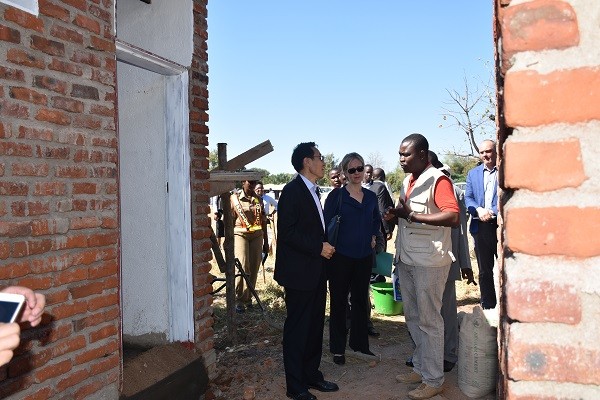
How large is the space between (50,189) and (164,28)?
1.99m

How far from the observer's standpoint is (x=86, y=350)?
10.5 feet

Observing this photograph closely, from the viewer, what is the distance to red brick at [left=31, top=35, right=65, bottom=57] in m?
2.80

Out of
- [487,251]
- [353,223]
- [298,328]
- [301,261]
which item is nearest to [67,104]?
[301,261]

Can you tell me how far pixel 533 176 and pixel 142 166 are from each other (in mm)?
3868

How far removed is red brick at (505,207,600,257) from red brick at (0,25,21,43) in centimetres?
258

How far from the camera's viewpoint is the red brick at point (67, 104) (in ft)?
9.64

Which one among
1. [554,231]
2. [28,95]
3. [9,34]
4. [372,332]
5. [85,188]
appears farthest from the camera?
[372,332]

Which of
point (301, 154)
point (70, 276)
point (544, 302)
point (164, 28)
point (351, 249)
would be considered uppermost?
point (164, 28)

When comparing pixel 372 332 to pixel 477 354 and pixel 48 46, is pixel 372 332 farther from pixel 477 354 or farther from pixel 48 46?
pixel 48 46

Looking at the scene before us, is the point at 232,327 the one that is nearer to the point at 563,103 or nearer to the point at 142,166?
the point at 142,166

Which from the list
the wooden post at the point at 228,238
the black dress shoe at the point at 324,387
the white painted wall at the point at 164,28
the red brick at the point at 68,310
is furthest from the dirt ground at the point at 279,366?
the white painted wall at the point at 164,28

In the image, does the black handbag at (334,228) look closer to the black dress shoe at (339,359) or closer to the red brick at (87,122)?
the black dress shoe at (339,359)

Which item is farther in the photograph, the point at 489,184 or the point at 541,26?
the point at 489,184

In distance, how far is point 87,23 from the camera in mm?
3188
